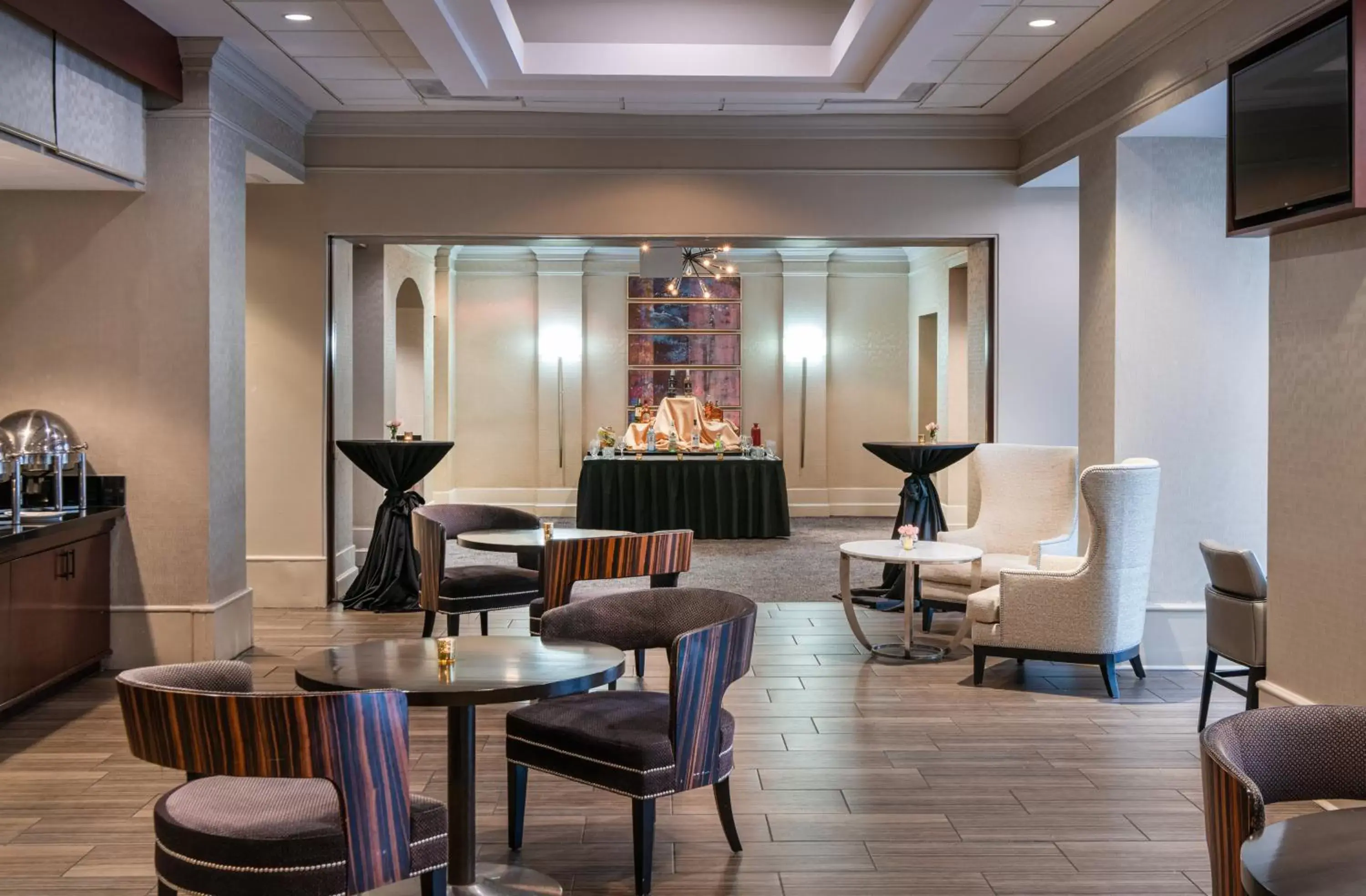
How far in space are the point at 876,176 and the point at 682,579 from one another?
332 centimetres

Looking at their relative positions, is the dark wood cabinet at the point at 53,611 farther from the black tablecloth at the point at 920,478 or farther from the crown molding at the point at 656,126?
the black tablecloth at the point at 920,478

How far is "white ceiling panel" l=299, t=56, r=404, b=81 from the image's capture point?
664 centimetres

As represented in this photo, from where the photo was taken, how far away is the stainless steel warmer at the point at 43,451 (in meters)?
5.76

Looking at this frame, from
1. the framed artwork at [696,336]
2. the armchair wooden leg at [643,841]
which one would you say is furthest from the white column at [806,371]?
the armchair wooden leg at [643,841]

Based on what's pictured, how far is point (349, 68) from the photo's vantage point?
269 inches

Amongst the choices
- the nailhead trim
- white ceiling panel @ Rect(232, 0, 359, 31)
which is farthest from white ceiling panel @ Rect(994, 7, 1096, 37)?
the nailhead trim

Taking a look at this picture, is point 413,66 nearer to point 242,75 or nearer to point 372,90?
point 372,90

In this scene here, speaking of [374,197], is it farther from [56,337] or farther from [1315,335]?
[1315,335]

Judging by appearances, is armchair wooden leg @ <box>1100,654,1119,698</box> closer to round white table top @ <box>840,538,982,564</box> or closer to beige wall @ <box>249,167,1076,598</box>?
round white table top @ <box>840,538,982,564</box>

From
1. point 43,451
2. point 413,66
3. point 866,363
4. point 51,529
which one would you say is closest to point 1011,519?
point 413,66

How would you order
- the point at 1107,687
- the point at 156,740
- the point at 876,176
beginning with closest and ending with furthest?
the point at 156,740 < the point at 1107,687 < the point at 876,176

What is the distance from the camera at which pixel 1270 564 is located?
4.82m

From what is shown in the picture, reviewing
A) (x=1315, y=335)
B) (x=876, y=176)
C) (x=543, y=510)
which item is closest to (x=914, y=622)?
(x=876, y=176)

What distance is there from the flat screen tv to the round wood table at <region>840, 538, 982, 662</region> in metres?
2.20
